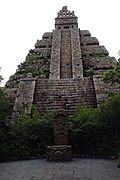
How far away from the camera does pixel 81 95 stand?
19.0m

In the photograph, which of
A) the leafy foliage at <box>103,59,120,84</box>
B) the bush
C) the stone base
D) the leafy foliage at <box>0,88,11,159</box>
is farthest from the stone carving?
the leafy foliage at <box>103,59,120,84</box>

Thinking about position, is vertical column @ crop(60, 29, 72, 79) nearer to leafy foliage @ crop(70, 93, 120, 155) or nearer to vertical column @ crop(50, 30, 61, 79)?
vertical column @ crop(50, 30, 61, 79)

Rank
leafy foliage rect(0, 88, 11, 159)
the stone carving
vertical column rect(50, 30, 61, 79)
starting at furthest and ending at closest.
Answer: vertical column rect(50, 30, 61, 79), the stone carving, leafy foliage rect(0, 88, 11, 159)

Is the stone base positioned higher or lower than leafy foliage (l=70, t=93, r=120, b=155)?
lower

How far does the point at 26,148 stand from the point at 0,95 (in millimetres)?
3326

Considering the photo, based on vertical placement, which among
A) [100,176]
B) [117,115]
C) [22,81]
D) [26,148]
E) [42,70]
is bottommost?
[100,176]

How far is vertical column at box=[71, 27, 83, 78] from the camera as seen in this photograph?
26.5 m

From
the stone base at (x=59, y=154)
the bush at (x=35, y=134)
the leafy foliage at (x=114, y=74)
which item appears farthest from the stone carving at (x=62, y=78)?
the leafy foliage at (x=114, y=74)

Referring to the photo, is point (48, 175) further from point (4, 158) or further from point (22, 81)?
point (22, 81)

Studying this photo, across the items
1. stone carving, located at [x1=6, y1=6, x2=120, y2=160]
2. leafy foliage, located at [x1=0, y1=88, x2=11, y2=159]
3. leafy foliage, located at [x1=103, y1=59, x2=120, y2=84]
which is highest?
stone carving, located at [x1=6, y1=6, x2=120, y2=160]

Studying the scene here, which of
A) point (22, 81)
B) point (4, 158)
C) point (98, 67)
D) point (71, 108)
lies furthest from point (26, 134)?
point (98, 67)

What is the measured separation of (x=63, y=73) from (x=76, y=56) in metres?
4.31

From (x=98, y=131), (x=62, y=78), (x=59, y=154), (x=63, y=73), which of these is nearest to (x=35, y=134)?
(x=59, y=154)

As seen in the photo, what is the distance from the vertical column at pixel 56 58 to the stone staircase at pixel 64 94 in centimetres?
483
